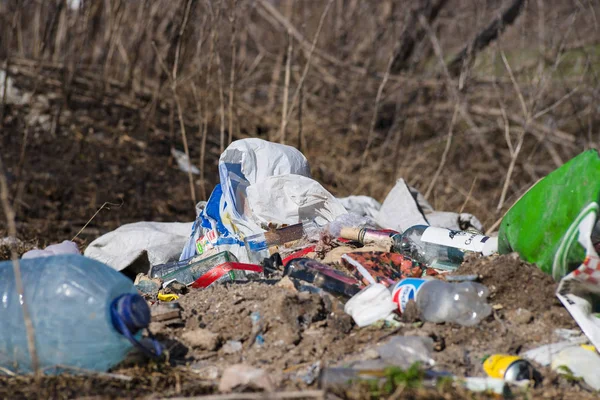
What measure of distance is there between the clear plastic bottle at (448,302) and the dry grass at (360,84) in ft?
11.6

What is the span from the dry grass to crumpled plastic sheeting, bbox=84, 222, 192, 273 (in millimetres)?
2440

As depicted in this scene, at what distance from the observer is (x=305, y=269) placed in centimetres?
259

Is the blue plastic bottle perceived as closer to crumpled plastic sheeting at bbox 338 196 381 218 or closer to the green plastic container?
the green plastic container

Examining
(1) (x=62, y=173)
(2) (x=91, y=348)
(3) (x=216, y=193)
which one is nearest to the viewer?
(2) (x=91, y=348)

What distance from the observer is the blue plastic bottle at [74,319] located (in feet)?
6.60

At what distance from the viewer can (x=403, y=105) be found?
7.52m

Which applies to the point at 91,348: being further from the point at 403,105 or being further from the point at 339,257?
the point at 403,105

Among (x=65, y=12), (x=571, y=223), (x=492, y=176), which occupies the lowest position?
(x=492, y=176)

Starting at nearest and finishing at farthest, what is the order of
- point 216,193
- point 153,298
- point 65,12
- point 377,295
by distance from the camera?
point 377,295 < point 153,298 < point 216,193 < point 65,12

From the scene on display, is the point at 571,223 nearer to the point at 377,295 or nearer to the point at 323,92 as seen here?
the point at 377,295

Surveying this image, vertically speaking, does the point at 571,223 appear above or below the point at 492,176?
above

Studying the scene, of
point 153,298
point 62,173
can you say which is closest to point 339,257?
point 153,298

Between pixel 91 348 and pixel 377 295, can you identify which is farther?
pixel 377 295

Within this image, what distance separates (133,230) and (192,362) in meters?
1.41
